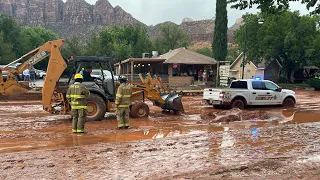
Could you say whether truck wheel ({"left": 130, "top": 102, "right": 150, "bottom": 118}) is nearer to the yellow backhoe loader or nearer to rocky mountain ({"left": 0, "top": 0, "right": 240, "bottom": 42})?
the yellow backhoe loader

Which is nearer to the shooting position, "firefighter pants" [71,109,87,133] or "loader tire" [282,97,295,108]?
"firefighter pants" [71,109,87,133]

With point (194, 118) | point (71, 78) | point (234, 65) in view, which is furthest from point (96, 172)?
point (234, 65)

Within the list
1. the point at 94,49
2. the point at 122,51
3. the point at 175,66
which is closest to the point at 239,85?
the point at 175,66

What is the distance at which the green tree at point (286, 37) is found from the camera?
35.3 m

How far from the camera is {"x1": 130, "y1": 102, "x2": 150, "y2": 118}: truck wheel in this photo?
1266cm

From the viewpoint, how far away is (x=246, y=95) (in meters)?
16.2

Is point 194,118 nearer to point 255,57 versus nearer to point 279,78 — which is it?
point 255,57

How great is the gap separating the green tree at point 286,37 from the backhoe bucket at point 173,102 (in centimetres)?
2512

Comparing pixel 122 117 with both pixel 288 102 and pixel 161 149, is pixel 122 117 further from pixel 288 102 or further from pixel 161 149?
pixel 288 102

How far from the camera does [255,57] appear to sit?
38969mm

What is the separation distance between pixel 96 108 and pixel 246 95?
819cm

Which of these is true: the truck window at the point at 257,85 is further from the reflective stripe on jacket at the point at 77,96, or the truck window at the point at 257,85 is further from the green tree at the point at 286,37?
the green tree at the point at 286,37

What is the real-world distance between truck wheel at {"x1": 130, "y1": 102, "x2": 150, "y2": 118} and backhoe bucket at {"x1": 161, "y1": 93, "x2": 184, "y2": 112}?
1220 mm

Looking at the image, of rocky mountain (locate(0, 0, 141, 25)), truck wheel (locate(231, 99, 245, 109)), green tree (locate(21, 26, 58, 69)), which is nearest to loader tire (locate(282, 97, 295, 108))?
truck wheel (locate(231, 99, 245, 109))
